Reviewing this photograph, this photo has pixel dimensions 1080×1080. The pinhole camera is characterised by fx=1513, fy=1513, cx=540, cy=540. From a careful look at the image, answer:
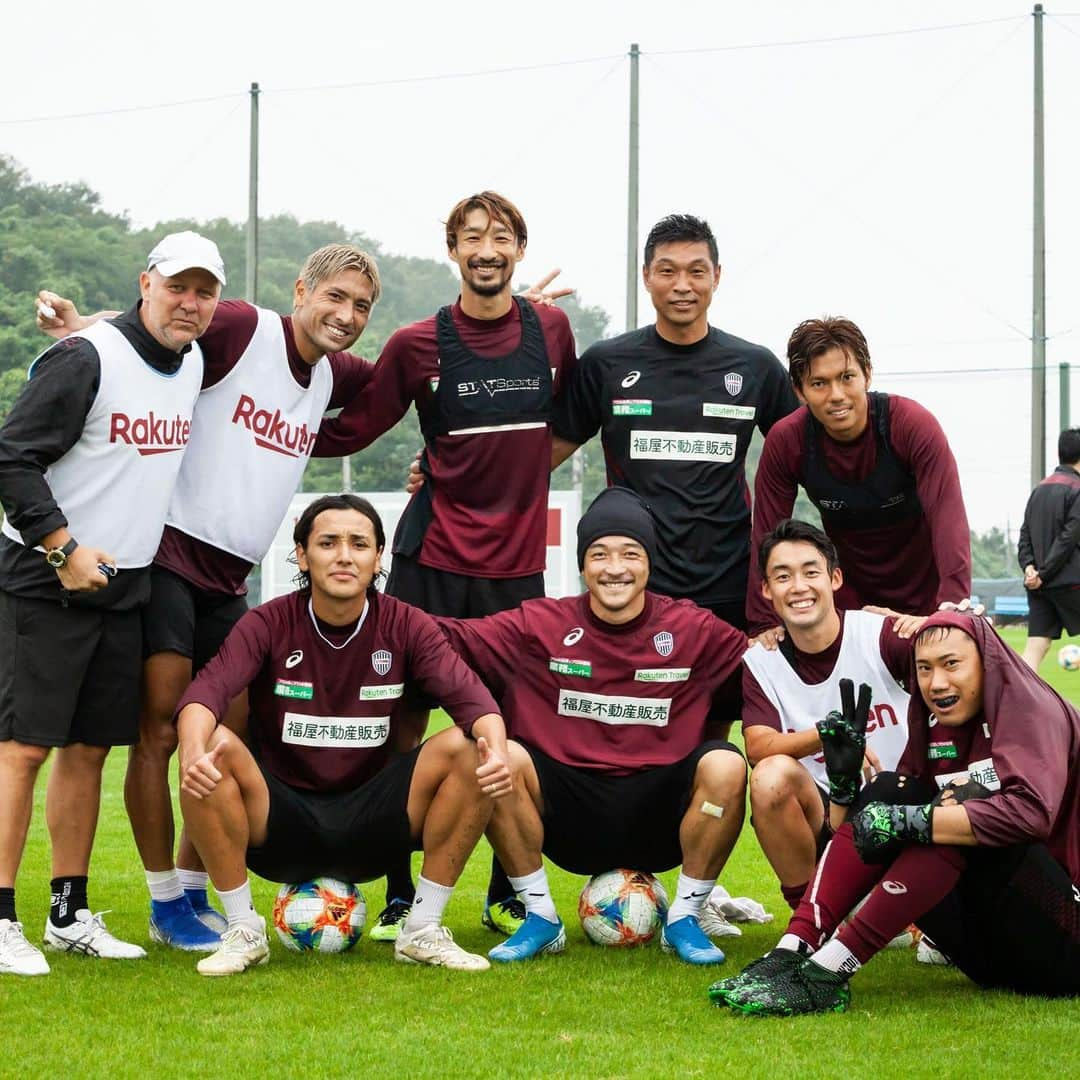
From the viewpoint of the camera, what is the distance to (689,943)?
436 cm

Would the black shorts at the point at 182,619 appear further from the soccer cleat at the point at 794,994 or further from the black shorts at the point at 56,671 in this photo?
the soccer cleat at the point at 794,994

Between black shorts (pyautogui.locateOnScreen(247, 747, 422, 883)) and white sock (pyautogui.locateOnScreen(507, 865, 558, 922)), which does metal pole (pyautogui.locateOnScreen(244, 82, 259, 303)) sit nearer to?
black shorts (pyautogui.locateOnScreen(247, 747, 422, 883))

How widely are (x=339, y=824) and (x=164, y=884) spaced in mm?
657

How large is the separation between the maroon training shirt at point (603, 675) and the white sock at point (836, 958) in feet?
3.19

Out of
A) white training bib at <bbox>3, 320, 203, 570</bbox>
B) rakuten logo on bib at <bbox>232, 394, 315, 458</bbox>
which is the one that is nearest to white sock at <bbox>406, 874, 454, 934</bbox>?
white training bib at <bbox>3, 320, 203, 570</bbox>

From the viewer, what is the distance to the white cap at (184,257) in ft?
14.1

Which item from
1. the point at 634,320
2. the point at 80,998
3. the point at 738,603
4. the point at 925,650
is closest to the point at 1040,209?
the point at 634,320

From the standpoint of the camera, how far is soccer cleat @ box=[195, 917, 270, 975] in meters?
4.14

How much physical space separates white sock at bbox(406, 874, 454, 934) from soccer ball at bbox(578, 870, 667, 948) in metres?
0.54

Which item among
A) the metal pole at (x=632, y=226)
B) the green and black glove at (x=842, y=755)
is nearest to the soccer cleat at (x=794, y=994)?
the green and black glove at (x=842, y=755)

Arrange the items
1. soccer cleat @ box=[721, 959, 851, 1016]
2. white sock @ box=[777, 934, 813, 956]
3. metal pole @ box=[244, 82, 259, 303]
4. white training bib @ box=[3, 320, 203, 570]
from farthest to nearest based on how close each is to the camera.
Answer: metal pole @ box=[244, 82, 259, 303] → white training bib @ box=[3, 320, 203, 570] → white sock @ box=[777, 934, 813, 956] → soccer cleat @ box=[721, 959, 851, 1016]

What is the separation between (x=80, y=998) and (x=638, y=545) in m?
2.02

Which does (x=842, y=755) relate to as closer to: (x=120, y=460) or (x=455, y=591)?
(x=455, y=591)

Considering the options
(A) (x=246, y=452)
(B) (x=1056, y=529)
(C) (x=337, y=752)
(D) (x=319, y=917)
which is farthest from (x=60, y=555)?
(B) (x=1056, y=529)
